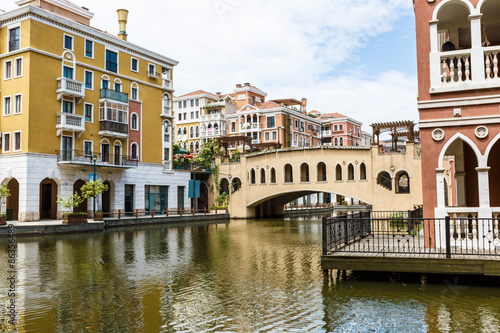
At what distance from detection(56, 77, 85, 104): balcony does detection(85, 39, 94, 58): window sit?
11.4 ft

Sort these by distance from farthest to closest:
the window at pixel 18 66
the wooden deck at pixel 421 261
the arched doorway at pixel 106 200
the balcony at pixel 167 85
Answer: the balcony at pixel 167 85 < the arched doorway at pixel 106 200 < the window at pixel 18 66 < the wooden deck at pixel 421 261

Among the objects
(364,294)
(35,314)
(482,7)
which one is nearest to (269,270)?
(364,294)

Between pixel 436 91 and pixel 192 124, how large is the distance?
7020 cm

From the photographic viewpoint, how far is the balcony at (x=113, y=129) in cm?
4166

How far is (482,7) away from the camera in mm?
13367

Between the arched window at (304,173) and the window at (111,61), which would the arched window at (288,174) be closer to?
the arched window at (304,173)

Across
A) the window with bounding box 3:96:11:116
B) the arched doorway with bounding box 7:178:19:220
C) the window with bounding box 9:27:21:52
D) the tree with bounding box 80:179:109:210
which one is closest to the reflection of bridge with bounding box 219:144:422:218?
the tree with bounding box 80:179:109:210

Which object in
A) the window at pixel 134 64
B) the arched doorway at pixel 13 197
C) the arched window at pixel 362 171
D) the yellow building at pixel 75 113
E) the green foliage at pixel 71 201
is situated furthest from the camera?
the window at pixel 134 64

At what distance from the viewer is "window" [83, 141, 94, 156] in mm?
40094

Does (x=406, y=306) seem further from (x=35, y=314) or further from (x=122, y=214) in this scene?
(x=122, y=214)

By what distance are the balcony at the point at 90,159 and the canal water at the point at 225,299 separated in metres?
21.0

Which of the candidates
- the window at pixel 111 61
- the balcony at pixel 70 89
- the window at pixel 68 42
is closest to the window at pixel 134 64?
the window at pixel 111 61

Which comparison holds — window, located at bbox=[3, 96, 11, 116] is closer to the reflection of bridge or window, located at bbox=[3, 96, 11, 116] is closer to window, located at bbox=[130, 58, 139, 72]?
window, located at bbox=[130, 58, 139, 72]

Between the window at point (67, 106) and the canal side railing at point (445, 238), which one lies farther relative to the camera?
the window at point (67, 106)
